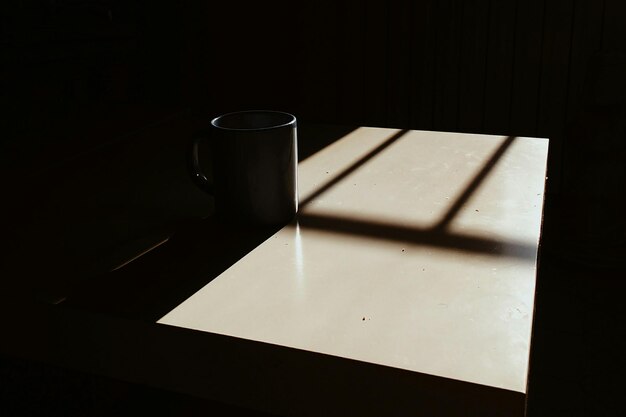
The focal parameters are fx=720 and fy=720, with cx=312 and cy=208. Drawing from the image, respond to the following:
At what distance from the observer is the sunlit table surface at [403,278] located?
0.56 m

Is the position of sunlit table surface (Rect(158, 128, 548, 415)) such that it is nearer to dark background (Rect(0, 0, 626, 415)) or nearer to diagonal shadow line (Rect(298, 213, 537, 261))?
diagonal shadow line (Rect(298, 213, 537, 261))

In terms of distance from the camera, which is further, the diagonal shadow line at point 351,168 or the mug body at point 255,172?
the diagonal shadow line at point 351,168

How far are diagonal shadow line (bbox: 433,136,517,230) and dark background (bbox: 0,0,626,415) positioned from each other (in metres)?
0.55

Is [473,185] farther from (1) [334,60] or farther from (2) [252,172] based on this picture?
(1) [334,60]

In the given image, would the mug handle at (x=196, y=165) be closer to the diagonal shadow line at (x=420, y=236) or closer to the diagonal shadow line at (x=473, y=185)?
the diagonal shadow line at (x=420, y=236)

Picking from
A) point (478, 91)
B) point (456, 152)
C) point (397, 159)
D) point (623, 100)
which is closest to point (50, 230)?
Answer: point (397, 159)

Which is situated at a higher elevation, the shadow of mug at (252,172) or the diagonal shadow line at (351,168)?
the shadow of mug at (252,172)

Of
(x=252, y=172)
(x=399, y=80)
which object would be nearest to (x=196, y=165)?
(x=252, y=172)

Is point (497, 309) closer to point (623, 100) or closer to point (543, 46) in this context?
point (623, 100)

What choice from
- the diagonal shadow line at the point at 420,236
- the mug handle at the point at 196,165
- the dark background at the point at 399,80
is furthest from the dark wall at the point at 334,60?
the diagonal shadow line at the point at 420,236

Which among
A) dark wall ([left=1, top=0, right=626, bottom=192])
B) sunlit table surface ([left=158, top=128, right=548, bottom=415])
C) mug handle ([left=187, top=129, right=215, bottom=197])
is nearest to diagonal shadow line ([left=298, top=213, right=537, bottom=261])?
sunlit table surface ([left=158, top=128, right=548, bottom=415])

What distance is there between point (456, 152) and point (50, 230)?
0.62 m

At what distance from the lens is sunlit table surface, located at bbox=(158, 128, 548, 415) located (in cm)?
56

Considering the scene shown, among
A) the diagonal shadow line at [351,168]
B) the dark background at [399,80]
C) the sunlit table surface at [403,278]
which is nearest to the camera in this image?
the sunlit table surface at [403,278]
